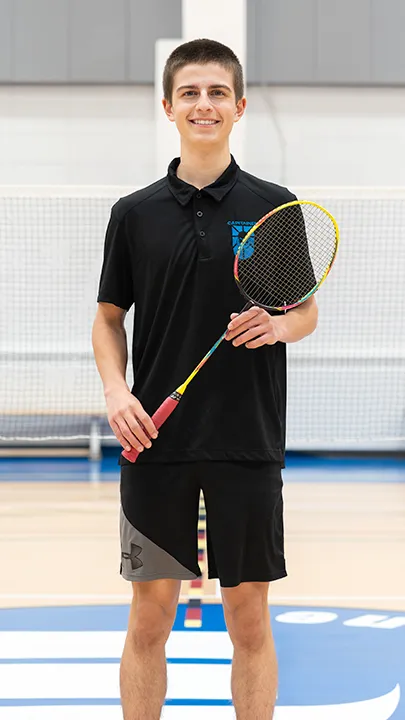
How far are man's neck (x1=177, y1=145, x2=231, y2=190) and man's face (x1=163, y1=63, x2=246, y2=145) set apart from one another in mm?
34

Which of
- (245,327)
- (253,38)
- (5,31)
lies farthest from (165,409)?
(5,31)

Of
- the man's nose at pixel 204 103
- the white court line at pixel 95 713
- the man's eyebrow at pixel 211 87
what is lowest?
the white court line at pixel 95 713

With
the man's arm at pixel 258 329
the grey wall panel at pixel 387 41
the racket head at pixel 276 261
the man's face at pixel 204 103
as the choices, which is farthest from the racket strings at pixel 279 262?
the grey wall panel at pixel 387 41

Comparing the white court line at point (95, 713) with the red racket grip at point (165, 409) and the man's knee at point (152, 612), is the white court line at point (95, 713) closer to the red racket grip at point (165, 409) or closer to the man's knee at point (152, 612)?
the man's knee at point (152, 612)

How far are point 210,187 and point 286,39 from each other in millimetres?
7466

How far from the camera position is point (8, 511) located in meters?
6.58

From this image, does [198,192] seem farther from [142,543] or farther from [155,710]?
[155,710]

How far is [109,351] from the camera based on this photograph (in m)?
2.32

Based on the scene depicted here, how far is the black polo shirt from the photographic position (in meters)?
2.20

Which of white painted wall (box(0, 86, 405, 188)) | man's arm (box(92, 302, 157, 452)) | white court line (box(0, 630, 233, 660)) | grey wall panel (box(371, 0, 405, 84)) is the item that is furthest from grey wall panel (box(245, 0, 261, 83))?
man's arm (box(92, 302, 157, 452))

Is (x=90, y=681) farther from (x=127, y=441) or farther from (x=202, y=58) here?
(x=202, y=58)

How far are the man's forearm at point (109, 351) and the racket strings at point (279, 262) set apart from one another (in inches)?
14.9

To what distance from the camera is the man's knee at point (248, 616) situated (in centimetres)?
222

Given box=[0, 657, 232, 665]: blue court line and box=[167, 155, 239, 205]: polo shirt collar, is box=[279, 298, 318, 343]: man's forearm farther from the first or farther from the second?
box=[0, 657, 232, 665]: blue court line
